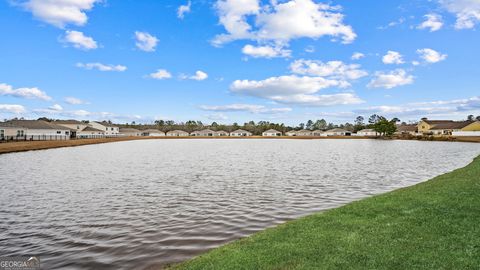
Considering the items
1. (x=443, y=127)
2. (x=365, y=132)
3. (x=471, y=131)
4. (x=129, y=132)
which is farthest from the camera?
(x=365, y=132)

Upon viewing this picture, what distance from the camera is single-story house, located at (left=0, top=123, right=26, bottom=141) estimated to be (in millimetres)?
75494

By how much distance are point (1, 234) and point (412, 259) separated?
13128mm

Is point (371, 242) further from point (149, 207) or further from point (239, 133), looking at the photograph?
point (239, 133)

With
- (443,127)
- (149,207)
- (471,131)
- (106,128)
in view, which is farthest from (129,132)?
(149,207)

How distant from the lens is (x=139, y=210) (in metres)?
14.9

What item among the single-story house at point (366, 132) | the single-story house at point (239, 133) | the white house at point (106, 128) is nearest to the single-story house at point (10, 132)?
the white house at point (106, 128)

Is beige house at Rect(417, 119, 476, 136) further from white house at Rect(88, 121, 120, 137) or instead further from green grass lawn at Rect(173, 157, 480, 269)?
white house at Rect(88, 121, 120, 137)

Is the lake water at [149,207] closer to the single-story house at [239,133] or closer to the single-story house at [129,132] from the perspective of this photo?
the single-story house at [129,132]

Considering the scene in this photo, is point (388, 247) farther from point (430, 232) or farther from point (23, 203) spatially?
point (23, 203)

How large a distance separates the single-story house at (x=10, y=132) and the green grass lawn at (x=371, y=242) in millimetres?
82312

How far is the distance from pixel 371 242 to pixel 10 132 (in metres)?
92.6

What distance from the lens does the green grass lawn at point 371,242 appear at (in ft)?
22.6

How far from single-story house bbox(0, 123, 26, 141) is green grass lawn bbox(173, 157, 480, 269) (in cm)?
8231

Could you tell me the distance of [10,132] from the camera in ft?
258
